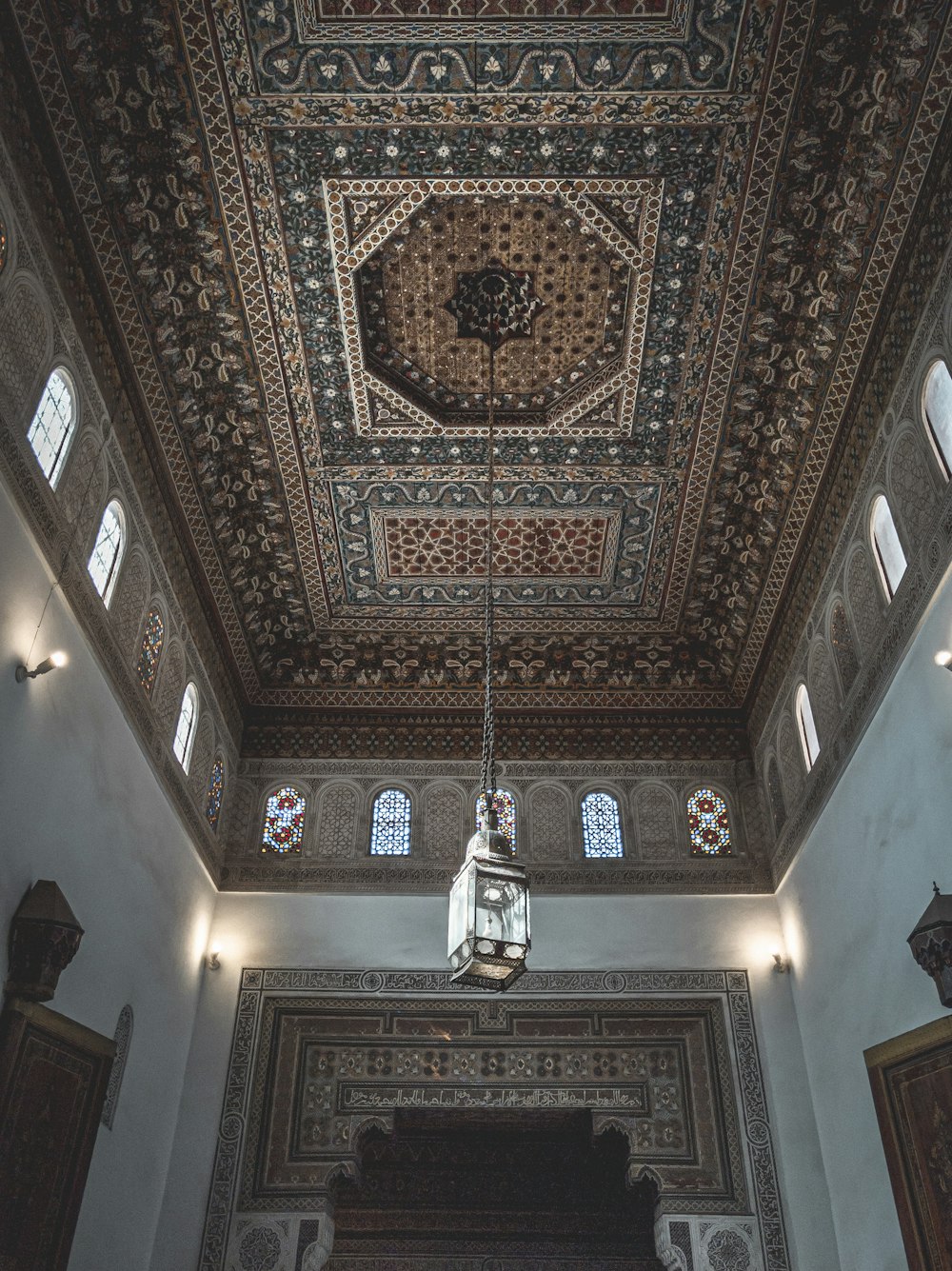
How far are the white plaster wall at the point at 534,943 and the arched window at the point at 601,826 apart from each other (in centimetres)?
34

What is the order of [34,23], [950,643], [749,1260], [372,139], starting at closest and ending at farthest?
[34,23], [950,643], [372,139], [749,1260]

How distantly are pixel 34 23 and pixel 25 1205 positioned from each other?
4084 millimetres

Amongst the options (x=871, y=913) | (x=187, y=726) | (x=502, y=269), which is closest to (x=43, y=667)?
(x=187, y=726)

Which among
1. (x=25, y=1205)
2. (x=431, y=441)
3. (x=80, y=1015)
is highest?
(x=431, y=441)

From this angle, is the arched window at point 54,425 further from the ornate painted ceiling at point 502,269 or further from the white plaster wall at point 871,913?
the white plaster wall at point 871,913

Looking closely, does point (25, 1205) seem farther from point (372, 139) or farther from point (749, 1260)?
point (372, 139)

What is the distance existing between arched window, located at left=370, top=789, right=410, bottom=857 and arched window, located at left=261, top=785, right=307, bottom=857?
46cm

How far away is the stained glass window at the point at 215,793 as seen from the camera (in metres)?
6.14

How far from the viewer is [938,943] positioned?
3693 mm

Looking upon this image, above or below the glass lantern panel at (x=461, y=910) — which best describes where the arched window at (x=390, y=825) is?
above

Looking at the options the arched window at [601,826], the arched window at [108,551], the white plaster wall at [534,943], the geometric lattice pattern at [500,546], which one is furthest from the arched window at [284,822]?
the arched window at [108,551]

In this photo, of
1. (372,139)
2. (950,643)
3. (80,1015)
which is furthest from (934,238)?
(80,1015)

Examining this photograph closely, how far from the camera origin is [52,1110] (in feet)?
12.7

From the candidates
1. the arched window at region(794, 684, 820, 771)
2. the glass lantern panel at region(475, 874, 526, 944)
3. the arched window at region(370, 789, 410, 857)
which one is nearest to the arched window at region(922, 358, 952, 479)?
the arched window at region(794, 684, 820, 771)
